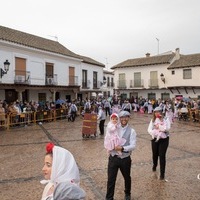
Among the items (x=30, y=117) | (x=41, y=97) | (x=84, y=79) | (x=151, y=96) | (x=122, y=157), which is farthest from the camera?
(x=151, y=96)

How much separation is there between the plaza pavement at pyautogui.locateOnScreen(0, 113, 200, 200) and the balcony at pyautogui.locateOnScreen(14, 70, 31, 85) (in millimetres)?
9597

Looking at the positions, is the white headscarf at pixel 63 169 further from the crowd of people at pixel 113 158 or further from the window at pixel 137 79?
the window at pixel 137 79

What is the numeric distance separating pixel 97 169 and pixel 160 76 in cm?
2965

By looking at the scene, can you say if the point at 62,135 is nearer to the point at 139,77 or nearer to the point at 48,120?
the point at 48,120

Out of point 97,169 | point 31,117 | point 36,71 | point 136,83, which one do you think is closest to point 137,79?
point 136,83

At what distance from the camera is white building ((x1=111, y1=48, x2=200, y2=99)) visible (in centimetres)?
3206

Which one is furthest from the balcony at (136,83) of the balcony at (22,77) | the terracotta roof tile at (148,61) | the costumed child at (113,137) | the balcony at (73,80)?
the costumed child at (113,137)

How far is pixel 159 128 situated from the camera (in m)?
5.99

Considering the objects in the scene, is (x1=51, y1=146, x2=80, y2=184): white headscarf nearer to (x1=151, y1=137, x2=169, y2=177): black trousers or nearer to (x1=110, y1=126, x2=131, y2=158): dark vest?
(x1=110, y1=126, x2=131, y2=158): dark vest

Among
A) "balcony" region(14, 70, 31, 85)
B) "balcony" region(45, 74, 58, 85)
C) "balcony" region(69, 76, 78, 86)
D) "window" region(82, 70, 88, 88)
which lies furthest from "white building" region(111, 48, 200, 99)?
"balcony" region(14, 70, 31, 85)

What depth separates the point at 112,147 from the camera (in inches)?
179

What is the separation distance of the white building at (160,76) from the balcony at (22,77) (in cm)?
1881

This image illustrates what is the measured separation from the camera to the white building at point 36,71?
64.8ft

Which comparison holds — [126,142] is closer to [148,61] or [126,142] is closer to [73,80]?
[73,80]
